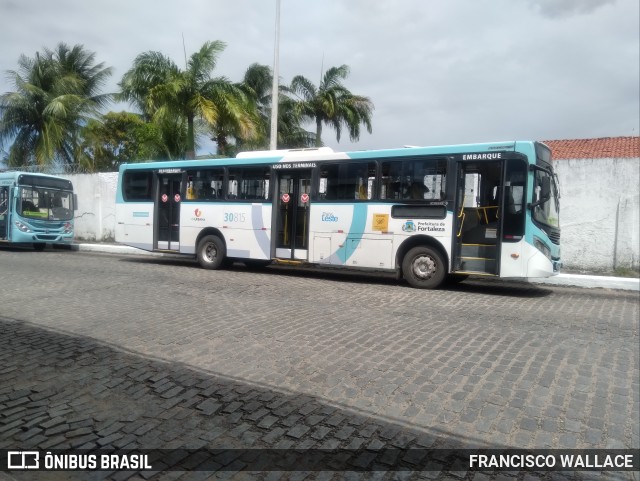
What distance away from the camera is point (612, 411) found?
4090 mm

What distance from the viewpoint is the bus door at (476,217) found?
10.0m

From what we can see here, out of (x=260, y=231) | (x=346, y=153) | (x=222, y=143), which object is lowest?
(x=260, y=231)

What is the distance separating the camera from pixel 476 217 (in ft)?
33.4

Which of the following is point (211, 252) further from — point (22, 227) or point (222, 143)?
point (222, 143)

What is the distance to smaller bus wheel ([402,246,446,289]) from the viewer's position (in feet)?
34.0

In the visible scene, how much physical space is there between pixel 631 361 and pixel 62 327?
6.67 metres

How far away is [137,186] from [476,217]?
981 cm

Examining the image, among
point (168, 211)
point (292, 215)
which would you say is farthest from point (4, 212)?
point (292, 215)

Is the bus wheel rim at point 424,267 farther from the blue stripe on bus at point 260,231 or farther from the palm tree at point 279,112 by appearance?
the palm tree at point 279,112

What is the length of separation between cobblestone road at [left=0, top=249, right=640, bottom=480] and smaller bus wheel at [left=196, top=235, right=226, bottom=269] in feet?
14.6

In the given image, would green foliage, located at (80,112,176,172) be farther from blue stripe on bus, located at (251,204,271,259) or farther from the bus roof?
blue stripe on bus, located at (251,204,271,259)

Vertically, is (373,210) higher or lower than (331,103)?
lower

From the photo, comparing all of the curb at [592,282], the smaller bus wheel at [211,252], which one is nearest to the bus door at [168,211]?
the smaller bus wheel at [211,252]

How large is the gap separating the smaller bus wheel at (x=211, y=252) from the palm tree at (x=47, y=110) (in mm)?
17202
